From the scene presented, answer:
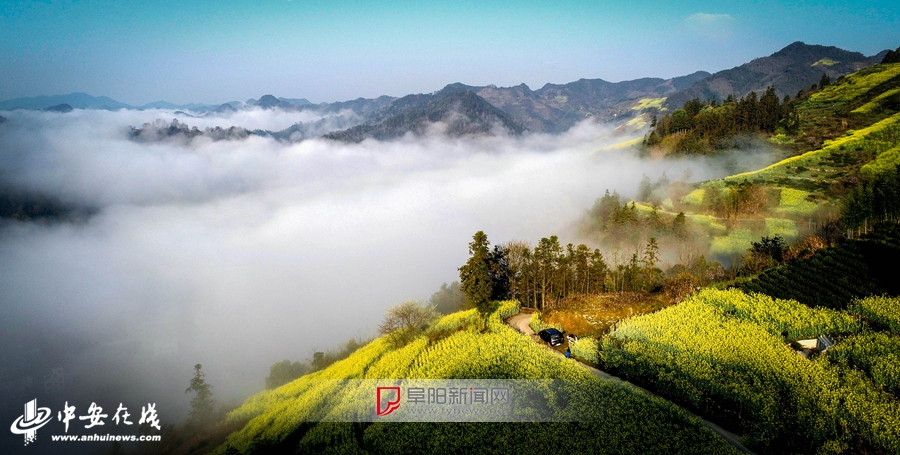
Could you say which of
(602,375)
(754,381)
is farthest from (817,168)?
(602,375)

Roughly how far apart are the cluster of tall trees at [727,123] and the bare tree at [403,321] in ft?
387

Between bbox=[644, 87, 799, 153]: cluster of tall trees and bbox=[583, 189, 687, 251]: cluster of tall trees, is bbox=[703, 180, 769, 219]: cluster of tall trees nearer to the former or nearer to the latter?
bbox=[583, 189, 687, 251]: cluster of tall trees

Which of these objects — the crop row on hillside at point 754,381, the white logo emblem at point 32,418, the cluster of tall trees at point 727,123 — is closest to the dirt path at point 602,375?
the crop row on hillside at point 754,381

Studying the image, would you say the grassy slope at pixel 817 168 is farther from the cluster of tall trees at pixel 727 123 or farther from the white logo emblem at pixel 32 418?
the white logo emblem at pixel 32 418

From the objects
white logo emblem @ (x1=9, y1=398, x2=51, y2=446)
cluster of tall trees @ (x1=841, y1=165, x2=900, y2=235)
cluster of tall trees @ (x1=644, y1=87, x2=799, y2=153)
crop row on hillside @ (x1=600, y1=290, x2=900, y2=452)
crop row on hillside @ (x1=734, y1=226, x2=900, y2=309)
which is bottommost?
white logo emblem @ (x1=9, y1=398, x2=51, y2=446)

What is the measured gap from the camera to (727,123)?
417 ft

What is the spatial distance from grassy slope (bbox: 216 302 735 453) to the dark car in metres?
2.00

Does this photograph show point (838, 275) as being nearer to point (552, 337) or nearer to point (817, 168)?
point (552, 337)

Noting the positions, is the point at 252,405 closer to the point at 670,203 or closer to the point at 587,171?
the point at 670,203

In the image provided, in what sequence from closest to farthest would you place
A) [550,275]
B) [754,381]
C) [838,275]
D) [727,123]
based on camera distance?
[754,381] < [838,275] < [550,275] < [727,123]

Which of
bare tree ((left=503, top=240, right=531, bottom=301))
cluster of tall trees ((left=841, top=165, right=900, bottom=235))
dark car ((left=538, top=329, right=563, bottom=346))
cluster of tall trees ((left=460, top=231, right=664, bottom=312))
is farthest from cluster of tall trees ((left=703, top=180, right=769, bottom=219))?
dark car ((left=538, top=329, right=563, bottom=346))

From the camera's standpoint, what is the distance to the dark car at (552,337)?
3559cm

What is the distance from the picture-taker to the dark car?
3559 cm

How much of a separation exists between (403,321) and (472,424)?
76.7 ft
